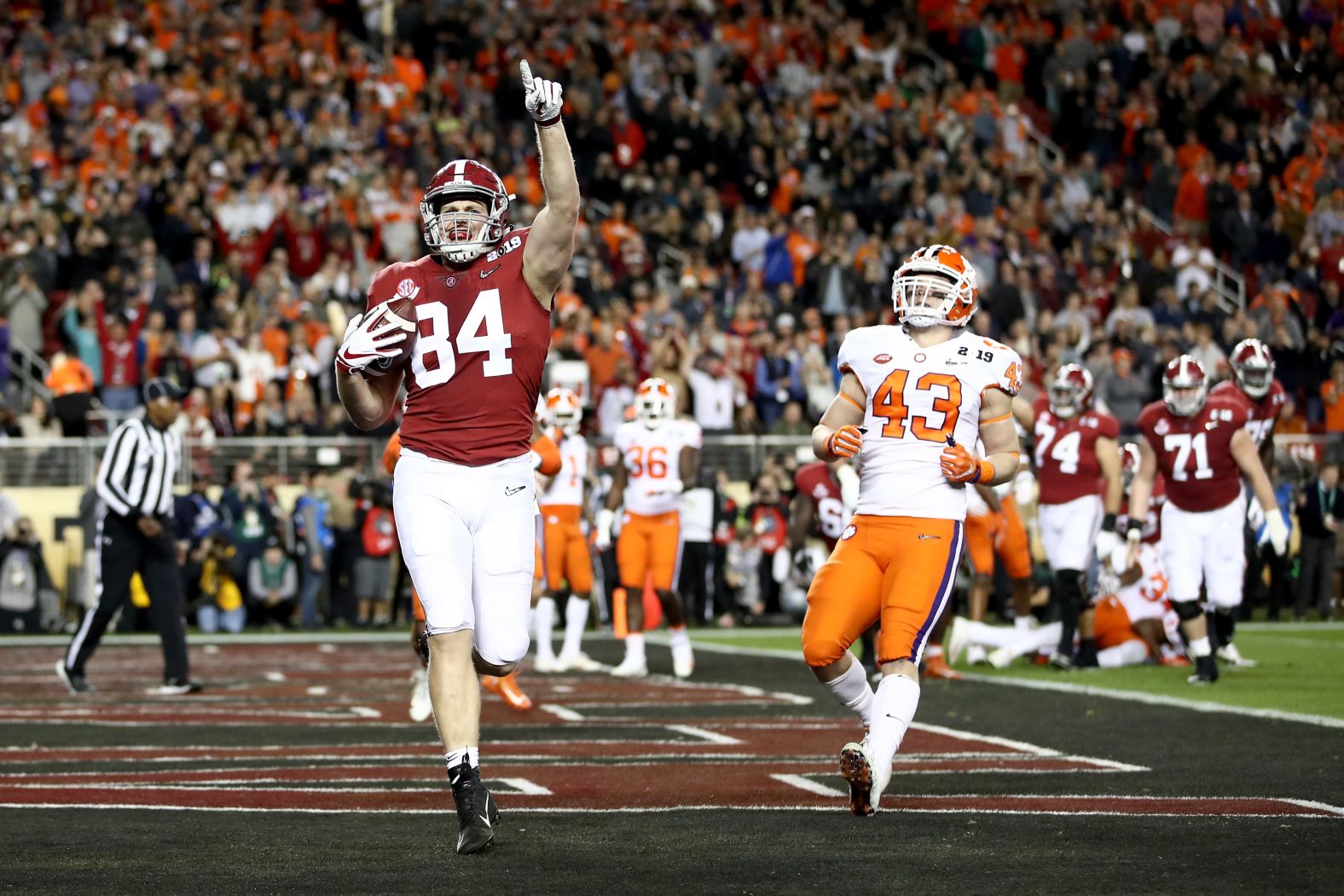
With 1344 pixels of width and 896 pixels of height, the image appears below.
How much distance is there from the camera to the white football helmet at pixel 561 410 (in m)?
13.5

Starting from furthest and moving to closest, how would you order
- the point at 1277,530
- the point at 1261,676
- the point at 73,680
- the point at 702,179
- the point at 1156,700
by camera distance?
the point at 702,179, the point at 1261,676, the point at 73,680, the point at 1277,530, the point at 1156,700

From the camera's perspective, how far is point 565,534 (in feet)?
45.0

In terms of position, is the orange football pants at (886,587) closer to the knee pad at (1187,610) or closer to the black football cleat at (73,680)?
the knee pad at (1187,610)

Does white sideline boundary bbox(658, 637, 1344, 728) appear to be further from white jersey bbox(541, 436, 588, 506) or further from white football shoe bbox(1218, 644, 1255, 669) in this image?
white jersey bbox(541, 436, 588, 506)

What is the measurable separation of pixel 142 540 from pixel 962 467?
279 inches

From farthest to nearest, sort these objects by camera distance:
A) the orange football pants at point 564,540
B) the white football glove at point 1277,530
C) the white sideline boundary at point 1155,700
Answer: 1. the orange football pants at point 564,540
2. the white football glove at point 1277,530
3. the white sideline boundary at point 1155,700

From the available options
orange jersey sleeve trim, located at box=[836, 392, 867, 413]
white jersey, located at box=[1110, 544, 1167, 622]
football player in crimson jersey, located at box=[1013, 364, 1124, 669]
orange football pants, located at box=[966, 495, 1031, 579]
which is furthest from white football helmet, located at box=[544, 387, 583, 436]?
orange jersey sleeve trim, located at box=[836, 392, 867, 413]

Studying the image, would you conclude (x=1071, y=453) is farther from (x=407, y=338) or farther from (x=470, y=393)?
(x=407, y=338)

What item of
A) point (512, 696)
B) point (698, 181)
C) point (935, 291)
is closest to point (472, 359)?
point (935, 291)

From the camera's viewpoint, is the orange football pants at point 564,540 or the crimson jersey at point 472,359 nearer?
the crimson jersey at point 472,359

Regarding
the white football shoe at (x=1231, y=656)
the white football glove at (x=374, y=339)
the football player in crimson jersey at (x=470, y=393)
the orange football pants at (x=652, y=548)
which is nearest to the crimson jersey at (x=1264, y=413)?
the white football shoe at (x=1231, y=656)

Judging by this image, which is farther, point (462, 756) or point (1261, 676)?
point (1261, 676)

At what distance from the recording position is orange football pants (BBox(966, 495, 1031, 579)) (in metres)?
13.7

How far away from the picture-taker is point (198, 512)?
1884cm
